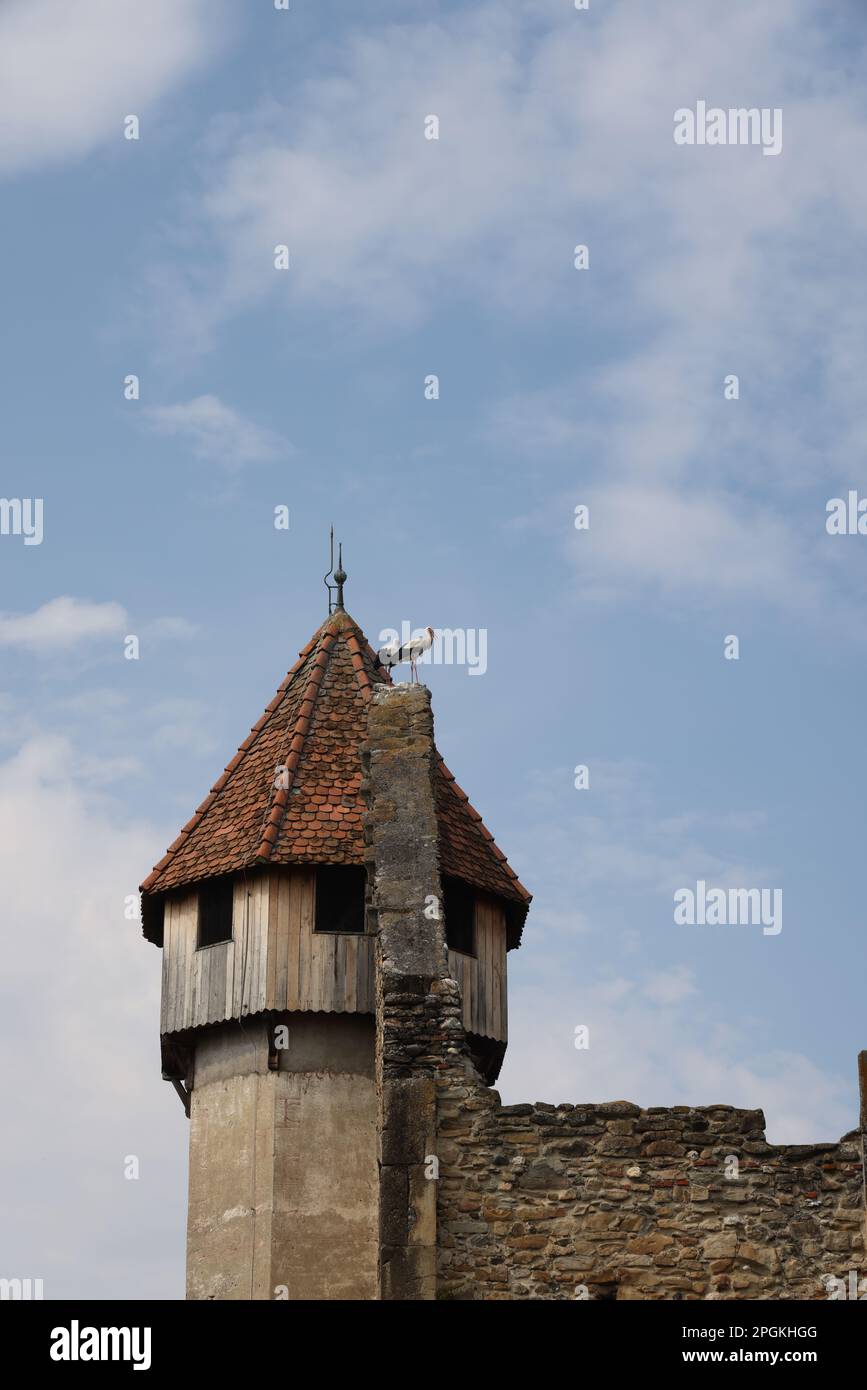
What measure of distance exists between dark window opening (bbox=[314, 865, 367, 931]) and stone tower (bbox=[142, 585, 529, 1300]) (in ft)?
0.05

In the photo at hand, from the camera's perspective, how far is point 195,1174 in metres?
21.2

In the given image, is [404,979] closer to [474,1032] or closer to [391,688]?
[391,688]

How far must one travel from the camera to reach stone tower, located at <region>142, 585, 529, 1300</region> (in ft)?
66.2

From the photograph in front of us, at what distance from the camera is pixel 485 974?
22.2m

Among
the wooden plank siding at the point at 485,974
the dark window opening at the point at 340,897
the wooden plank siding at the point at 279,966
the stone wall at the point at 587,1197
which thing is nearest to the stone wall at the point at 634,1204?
the stone wall at the point at 587,1197

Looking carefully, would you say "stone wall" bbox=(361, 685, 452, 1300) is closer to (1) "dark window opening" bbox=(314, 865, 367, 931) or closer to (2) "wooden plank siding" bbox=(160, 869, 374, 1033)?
(2) "wooden plank siding" bbox=(160, 869, 374, 1033)

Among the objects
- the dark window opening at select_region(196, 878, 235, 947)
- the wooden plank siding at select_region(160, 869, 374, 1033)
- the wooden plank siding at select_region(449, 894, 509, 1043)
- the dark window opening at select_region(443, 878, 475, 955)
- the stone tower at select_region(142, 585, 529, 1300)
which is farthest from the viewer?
the dark window opening at select_region(443, 878, 475, 955)

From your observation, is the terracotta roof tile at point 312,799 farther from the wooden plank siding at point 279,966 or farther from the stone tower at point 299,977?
the wooden plank siding at point 279,966

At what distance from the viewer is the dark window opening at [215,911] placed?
21828 mm

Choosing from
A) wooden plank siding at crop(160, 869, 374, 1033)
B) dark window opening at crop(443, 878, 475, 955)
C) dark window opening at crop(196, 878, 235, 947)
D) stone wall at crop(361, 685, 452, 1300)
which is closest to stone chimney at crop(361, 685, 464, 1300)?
stone wall at crop(361, 685, 452, 1300)

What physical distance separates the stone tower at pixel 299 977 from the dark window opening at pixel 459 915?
0.07 feet

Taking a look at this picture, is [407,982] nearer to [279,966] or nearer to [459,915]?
[279,966]

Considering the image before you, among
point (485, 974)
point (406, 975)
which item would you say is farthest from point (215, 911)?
point (406, 975)

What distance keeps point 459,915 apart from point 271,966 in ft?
7.42
